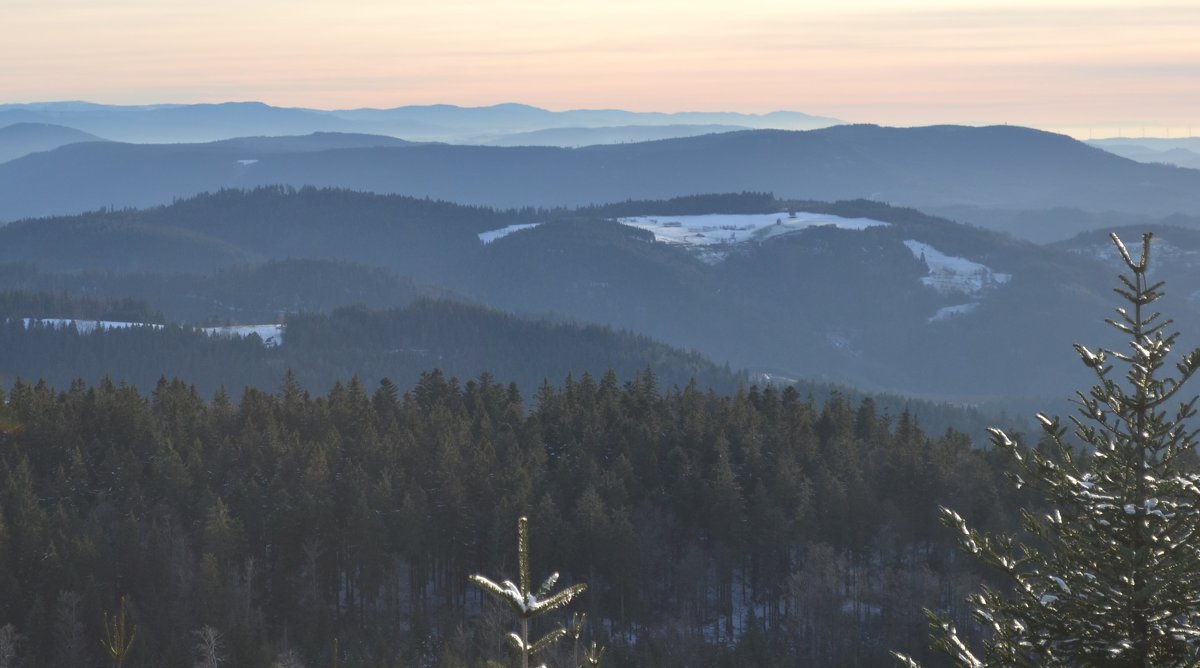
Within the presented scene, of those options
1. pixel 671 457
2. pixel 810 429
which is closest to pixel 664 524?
pixel 671 457

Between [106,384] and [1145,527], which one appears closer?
[1145,527]

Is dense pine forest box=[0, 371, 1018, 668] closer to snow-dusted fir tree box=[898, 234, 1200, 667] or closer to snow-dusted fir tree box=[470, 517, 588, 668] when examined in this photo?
snow-dusted fir tree box=[898, 234, 1200, 667]

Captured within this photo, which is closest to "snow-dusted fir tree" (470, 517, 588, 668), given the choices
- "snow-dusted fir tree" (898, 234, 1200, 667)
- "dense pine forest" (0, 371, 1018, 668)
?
"snow-dusted fir tree" (898, 234, 1200, 667)

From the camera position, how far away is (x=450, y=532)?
300 feet

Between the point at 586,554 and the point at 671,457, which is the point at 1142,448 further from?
the point at 671,457

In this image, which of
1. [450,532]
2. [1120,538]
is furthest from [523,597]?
[450,532]

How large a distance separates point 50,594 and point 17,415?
1075 inches

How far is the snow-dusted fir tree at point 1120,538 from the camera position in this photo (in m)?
15.2

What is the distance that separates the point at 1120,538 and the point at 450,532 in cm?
7823

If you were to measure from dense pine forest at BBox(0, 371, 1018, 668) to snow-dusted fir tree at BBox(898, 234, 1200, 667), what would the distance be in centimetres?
6106

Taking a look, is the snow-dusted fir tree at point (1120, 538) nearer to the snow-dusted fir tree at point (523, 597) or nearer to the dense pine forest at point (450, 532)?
the snow-dusted fir tree at point (523, 597)

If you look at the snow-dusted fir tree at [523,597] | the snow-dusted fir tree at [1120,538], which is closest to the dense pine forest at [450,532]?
the snow-dusted fir tree at [1120,538]

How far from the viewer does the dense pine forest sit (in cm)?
8056

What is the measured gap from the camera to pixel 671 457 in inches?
3957
